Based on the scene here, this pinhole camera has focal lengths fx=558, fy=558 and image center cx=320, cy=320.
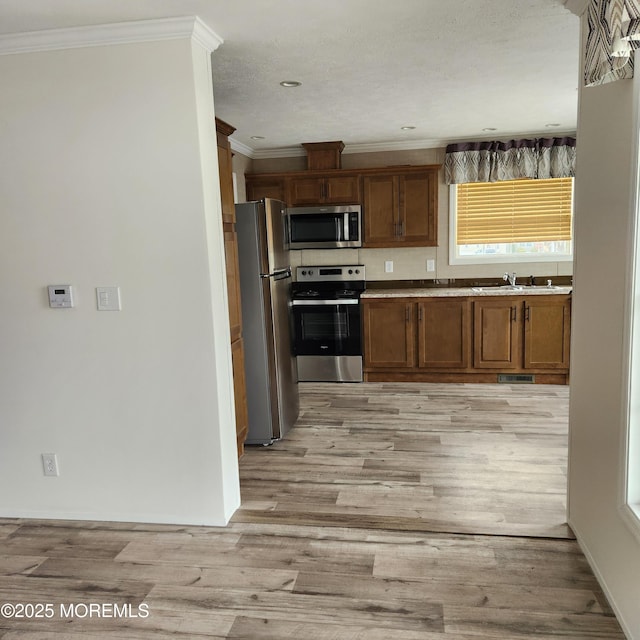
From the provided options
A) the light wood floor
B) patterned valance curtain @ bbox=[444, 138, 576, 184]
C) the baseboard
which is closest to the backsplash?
patterned valance curtain @ bbox=[444, 138, 576, 184]

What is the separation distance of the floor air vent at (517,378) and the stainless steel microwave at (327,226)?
6.20 feet

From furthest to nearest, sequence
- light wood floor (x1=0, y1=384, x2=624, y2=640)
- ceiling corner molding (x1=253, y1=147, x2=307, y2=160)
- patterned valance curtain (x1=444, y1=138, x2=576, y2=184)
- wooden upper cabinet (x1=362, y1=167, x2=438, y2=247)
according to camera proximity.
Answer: ceiling corner molding (x1=253, y1=147, x2=307, y2=160), wooden upper cabinet (x1=362, y1=167, x2=438, y2=247), patterned valance curtain (x1=444, y1=138, x2=576, y2=184), light wood floor (x1=0, y1=384, x2=624, y2=640)

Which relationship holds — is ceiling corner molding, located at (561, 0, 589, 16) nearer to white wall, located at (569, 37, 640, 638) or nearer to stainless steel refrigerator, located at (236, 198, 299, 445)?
white wall, located at (569, 37, 640, 638)

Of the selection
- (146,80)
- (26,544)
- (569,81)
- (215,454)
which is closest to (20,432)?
(26,544)

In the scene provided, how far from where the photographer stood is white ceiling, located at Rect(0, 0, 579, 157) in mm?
2354

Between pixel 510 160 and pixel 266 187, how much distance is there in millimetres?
2421

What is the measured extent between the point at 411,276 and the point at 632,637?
4264 millimetres

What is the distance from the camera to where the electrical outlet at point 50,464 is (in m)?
2.88

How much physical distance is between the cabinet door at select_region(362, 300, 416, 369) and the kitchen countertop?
9 centimetres

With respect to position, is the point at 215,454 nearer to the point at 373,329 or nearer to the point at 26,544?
the point at 26,544

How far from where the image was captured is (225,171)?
3385mm

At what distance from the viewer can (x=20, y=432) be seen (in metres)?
2.89

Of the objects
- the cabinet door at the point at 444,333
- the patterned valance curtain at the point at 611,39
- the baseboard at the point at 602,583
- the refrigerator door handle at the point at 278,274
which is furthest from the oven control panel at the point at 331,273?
the patterned valance curtain at the point at 611,39

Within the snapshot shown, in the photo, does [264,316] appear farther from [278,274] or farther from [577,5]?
[577,5]
